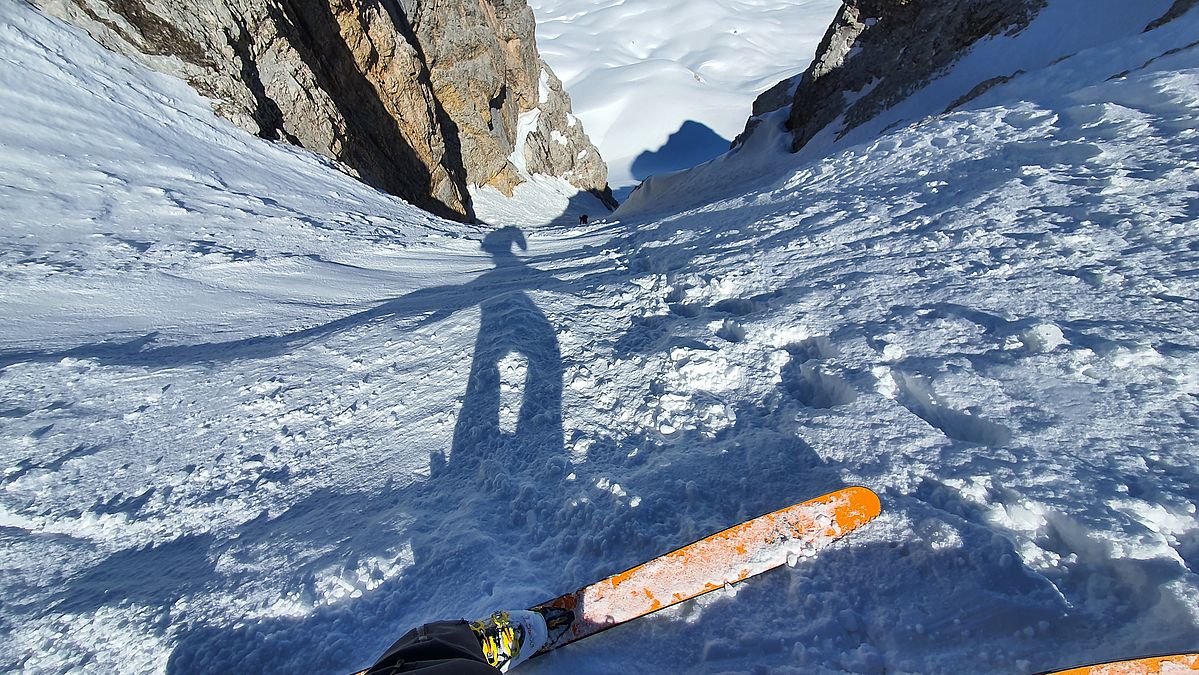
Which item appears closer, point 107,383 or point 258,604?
point 258,604

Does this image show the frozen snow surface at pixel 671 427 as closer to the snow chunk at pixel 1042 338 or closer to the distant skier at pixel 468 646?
the snow chunk at pixel 1042 338

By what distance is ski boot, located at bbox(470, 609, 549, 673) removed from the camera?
5.94 ft

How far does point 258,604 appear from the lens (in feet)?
7.33

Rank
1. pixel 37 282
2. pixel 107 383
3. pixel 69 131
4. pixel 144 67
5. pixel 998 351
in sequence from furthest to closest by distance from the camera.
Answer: pixel 144 67
pixel 69 131
pixel 37 282
pixel 107 383
pixel 998 351

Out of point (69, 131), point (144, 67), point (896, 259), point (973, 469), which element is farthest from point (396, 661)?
point (144, 67)

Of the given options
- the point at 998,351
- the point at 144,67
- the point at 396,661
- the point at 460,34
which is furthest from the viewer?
the point at 460,34

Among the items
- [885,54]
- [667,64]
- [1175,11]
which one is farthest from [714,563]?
[667,64]

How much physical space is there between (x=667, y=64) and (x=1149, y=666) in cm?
7086

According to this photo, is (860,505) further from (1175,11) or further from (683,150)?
(683,150)

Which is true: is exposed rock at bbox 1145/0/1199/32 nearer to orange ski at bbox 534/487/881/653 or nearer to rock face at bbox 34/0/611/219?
orange ski at bbox 534/487/881/653

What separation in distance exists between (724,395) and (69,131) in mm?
8964

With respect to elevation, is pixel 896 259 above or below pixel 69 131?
below

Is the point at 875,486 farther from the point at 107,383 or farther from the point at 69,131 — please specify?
the point at 69,131

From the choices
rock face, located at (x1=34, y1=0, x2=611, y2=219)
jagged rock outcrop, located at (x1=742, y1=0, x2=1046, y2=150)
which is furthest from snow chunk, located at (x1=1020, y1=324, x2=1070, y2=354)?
jagged rock outcrop, located at (x1=742, y1=0, x2=1046, y2=150)
